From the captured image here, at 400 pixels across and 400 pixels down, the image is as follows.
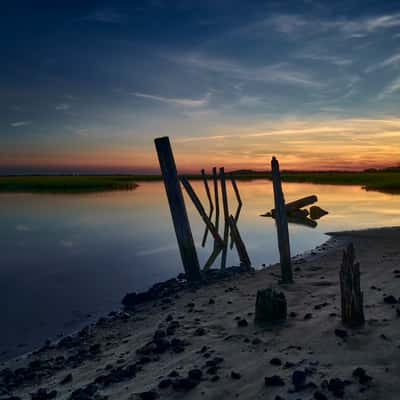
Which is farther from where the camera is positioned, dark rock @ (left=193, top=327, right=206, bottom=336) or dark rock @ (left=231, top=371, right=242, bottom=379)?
dark rock @ (left=193, top=327, right=206, bottom=336)

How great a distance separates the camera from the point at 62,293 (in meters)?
11.5

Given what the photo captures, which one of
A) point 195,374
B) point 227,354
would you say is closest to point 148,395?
point 195,374

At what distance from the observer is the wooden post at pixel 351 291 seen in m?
5.26

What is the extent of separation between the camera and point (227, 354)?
514 cm

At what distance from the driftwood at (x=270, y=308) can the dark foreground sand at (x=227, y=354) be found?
214 millimetres

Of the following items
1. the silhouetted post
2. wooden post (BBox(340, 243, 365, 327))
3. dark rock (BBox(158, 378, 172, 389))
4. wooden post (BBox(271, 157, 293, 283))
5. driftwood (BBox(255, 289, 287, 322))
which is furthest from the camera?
the silhouetted post

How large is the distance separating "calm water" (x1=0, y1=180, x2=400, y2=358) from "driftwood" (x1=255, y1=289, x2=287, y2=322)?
4.81m

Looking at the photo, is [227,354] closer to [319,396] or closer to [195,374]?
[195,374]

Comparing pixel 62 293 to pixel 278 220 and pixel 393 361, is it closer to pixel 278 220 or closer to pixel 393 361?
pixel 278 220

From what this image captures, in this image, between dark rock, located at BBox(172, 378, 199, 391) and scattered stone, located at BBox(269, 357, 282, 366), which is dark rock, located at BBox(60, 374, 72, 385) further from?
scattered stone, located at BBox(269, 357, 282, 366)

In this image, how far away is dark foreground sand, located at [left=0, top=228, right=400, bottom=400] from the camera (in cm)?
409

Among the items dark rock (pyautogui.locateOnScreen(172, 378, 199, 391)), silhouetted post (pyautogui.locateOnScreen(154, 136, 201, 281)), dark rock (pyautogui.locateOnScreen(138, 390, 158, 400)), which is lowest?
dark rock (pyautogui.locateOnScreen(138, 390, 158, 400))

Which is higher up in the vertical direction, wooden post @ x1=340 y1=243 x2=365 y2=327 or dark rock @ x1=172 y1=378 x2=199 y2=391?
wooden post @ x1=340 y1=243 x2=365 y2=327

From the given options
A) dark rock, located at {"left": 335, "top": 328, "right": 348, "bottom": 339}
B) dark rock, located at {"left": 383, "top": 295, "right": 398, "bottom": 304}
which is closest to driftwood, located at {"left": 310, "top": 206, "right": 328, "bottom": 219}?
dark rock, located at {"left": 383, "top": 295, "right": 398, "bottom": 304}
